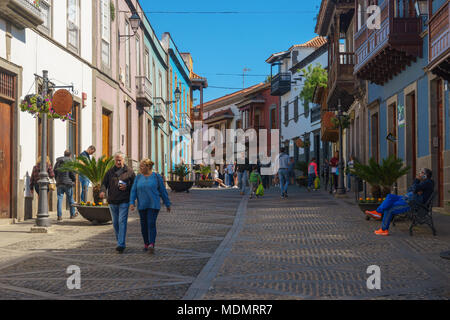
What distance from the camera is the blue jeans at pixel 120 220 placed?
9.40 meters

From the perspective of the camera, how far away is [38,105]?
44.6ft

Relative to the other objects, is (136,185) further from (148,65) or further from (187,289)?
(148,65)

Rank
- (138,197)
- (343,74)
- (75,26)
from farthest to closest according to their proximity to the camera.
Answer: (343,74)
(75,26)
(138,197)

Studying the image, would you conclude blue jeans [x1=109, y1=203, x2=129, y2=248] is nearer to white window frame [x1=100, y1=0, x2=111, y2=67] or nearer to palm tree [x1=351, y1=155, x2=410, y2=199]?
palm tree [x1=351, y1=155, x2=410, y2=199]

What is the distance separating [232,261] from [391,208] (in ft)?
13.9

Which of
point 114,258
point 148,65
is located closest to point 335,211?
point 114,258

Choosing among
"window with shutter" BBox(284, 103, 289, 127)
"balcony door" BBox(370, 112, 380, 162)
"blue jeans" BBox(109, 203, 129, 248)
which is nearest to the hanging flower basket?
"blue jeans" BBox(109, 203, 129, 248)

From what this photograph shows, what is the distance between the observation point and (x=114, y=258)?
8.79 metres

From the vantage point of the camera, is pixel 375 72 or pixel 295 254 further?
pixel 375 72

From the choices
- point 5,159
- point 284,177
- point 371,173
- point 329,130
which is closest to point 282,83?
point 329,130

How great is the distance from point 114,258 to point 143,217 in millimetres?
932

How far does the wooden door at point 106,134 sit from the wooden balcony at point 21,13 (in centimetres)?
813

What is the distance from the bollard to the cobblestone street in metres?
0.97

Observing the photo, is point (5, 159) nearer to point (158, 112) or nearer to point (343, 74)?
point (343, 74)
